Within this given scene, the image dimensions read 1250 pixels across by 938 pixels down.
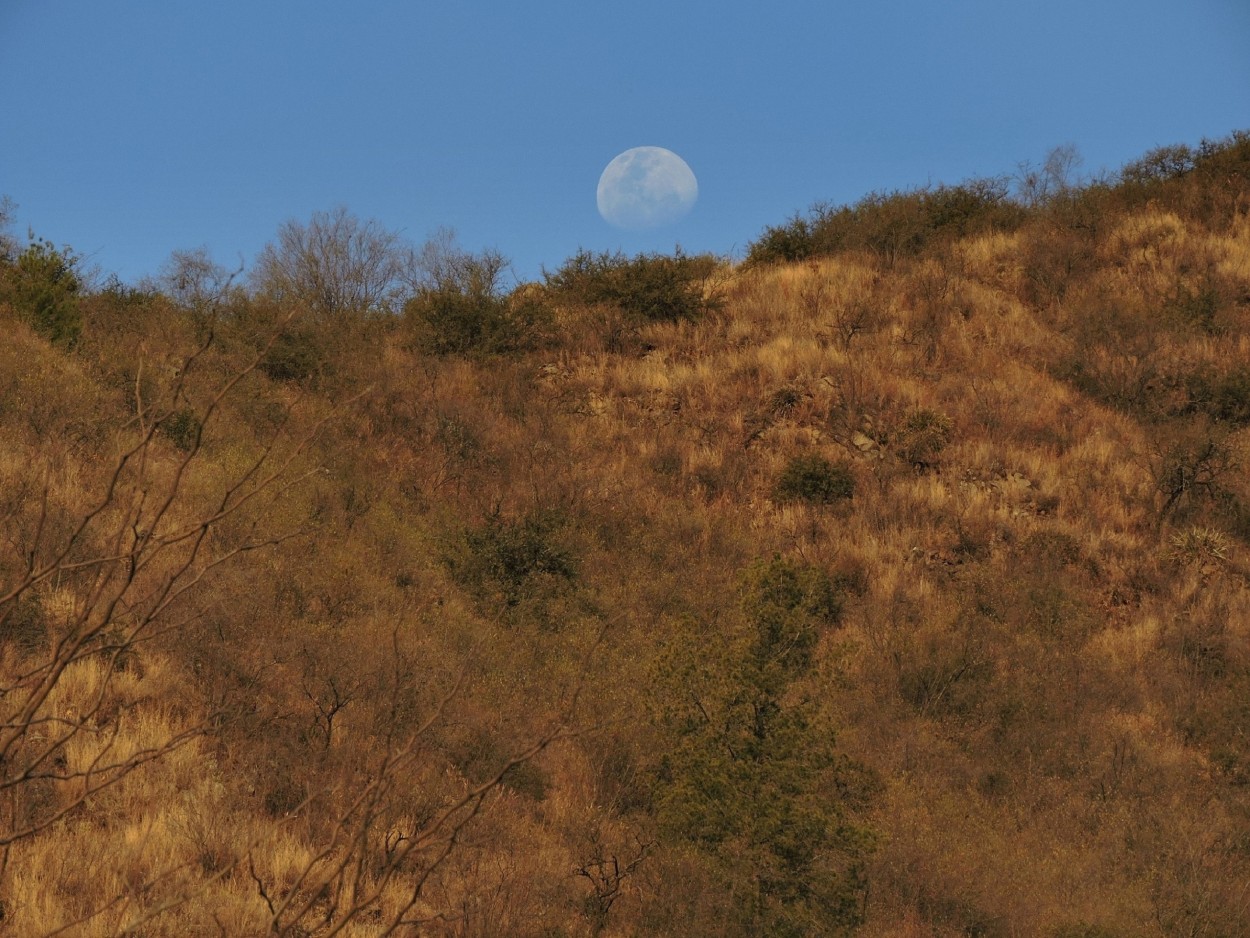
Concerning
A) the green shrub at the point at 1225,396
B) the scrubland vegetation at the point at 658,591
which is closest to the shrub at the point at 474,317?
the scrubland vegetation at the point at 658,591

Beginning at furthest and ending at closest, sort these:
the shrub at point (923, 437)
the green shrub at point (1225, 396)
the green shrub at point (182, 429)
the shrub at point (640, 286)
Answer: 1. the shrub at point (640, 286)
2. the green shrub at point (1225, 396)
3. the shrub at point (923, 437)
4. the green shrub at point (182, 429)

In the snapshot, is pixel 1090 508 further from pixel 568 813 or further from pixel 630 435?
pixel 568 813

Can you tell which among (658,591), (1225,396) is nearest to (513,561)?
(658,591)

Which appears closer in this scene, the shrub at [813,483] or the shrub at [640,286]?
the shrub at [813,483]

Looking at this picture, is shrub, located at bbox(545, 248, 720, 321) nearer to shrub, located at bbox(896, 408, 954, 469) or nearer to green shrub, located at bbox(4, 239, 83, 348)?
shrub, located at bbox(896, 408, 954, 469)

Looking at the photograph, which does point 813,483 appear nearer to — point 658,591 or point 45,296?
point 658,591

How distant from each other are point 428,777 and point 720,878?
8.29 ft

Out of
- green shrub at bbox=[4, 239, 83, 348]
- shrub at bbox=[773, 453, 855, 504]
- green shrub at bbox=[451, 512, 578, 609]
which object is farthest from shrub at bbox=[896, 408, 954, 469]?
green shrub at bbox=[4, 239, 83, 348]

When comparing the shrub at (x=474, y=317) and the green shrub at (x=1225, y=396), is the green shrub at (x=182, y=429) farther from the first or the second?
the green shrub at (x=1225, y=396)

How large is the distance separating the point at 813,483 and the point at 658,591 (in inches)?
168


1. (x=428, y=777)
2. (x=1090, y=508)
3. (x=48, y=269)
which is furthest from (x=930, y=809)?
(x=48, y=269)

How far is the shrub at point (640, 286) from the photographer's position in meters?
19.7

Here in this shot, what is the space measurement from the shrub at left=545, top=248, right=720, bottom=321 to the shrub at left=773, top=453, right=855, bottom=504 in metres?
6.32

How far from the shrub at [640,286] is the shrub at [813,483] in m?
6.32
